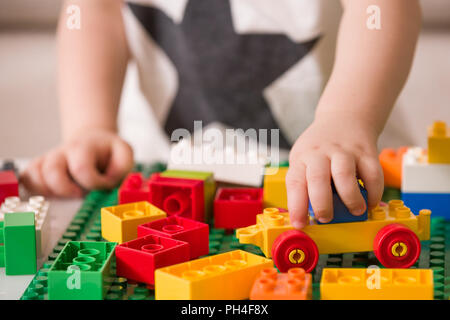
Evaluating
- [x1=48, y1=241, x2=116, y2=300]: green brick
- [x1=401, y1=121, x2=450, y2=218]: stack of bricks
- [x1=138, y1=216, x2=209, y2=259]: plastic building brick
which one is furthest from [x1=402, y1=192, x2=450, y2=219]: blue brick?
[x1=48, y1=241, x2=116, y2=300]: green brick

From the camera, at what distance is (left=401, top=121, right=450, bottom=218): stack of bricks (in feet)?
2.04

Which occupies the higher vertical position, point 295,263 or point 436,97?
point 436,97

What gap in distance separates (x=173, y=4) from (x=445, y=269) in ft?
2.08

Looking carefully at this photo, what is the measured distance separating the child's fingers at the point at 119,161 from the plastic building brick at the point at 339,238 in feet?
0.99

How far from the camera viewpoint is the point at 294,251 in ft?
1.58

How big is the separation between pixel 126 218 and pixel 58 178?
220 mm

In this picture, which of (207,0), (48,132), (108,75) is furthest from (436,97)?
(48,132)

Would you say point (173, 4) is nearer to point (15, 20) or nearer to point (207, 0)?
point (207, 0)

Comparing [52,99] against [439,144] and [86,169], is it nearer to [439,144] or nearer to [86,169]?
[86,169]

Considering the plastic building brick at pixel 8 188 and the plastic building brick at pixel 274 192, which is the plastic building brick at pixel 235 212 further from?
the plastic building brick at pixel 8 188

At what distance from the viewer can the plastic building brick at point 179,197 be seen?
0.60 metres

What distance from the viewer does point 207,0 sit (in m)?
0.97

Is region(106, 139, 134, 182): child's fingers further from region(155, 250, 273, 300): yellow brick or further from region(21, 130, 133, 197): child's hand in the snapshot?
region(155, 250, 273, 300): yellow brick

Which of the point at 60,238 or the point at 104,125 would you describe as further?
the point at 104,125
